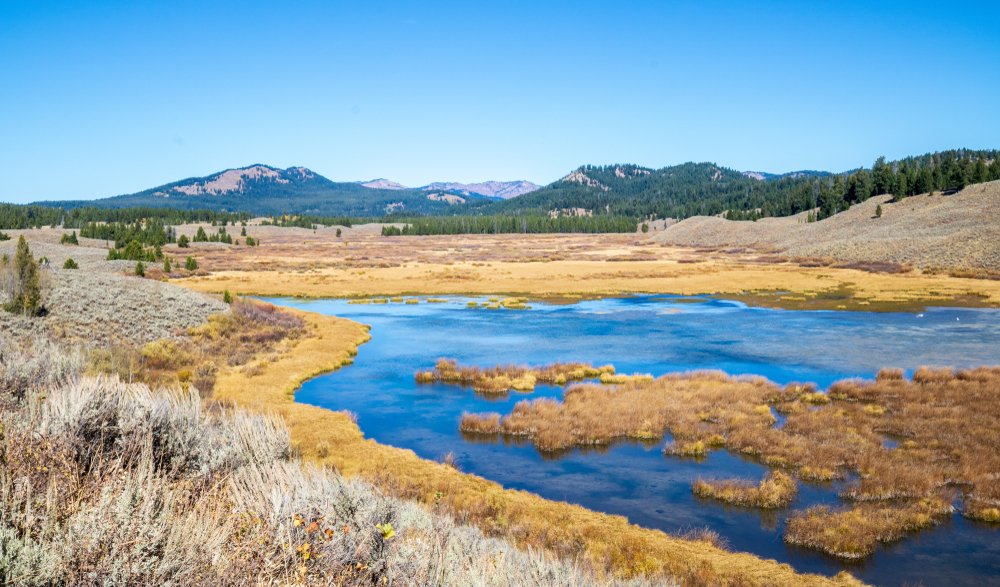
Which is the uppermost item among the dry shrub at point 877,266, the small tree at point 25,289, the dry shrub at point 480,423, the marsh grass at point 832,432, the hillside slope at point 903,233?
the hillside slope at point 903,233

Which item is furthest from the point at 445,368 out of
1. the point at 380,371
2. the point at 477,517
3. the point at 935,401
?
the point at 935,401

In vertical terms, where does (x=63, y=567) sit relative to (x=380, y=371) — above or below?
above

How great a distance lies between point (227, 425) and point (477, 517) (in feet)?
20.0

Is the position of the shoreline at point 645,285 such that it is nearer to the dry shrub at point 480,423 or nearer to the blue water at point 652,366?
the blue water at point 652,366

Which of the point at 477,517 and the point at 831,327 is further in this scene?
the point at 831,327

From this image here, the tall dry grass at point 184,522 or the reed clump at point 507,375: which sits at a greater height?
the tall dry grass at point 184,522

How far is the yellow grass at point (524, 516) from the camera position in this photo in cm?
1237

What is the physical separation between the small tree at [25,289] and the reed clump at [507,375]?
1825cm

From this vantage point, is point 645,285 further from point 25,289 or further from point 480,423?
point 25,289

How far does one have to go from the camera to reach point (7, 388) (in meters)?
14.7

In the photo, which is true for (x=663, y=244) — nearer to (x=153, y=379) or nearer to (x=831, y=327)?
(x=831, y=327)

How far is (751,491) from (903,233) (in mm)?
104568

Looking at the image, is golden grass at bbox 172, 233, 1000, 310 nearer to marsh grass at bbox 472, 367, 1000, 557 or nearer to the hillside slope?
the hillside slope

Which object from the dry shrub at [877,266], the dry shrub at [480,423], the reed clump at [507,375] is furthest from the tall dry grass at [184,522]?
the dry shrub at [877,266]
